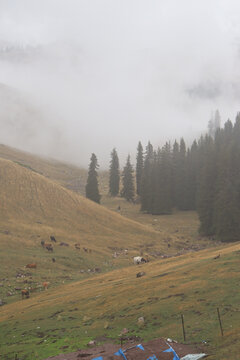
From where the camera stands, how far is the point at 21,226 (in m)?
49.8

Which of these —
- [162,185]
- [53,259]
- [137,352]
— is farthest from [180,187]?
[137,352]

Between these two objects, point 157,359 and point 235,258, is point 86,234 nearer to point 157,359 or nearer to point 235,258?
point 235,258

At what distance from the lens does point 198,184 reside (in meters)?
95.9

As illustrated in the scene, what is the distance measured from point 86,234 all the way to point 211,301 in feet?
136

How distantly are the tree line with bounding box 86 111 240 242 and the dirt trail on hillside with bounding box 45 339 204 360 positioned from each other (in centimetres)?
5707

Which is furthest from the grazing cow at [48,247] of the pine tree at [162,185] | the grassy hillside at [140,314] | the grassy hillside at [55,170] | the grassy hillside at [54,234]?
the grassy hillside at [55,170]

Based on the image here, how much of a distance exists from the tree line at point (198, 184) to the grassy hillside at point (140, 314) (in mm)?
45195

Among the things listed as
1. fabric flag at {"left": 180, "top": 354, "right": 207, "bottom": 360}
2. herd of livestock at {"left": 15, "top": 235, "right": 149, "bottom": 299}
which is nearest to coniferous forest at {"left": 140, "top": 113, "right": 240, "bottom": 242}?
herd of livestock at {"left": 15, "top": 235, "right": 149, "bottom": 299}

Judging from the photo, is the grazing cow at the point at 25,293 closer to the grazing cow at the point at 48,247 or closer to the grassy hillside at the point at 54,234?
the grassy hillside at the point at 54,234

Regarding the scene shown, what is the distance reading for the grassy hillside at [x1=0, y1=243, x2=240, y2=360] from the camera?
1316 centimetres

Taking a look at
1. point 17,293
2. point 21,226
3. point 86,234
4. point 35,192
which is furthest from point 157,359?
point 35,192

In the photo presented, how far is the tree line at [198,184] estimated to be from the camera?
67.5 m

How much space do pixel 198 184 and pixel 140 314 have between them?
82.7 meters

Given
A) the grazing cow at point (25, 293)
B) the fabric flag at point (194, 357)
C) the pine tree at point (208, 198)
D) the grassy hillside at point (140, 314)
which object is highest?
the pine tree at point (208, 198)
